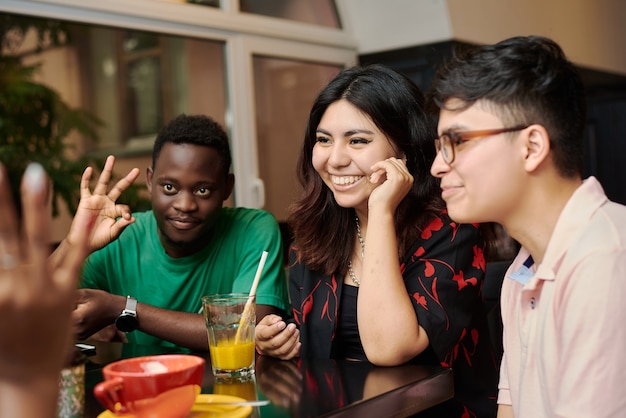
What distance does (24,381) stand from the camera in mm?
762

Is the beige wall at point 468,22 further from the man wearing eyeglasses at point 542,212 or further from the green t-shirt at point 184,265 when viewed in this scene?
the man wearing eyeglasses at point 542,212

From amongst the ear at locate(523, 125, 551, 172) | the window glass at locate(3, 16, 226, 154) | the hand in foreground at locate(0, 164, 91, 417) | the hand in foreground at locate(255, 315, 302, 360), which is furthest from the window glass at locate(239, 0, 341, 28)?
the hand in foreground at locate(0, 164, 91, 417)

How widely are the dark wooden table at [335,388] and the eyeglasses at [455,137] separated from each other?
1.31 ft

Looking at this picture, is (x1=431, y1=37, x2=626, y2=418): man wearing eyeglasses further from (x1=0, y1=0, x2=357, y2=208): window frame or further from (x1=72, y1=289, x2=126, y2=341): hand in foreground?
(x1=0, y1=0, x2=357, y2=208): window frame

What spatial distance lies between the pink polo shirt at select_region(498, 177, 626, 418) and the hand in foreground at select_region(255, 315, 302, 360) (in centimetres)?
50

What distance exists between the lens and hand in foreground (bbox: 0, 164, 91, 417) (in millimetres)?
738

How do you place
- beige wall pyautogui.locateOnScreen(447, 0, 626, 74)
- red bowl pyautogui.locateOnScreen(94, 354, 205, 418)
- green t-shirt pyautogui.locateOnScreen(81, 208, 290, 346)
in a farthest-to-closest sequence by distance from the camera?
beige wall pyautogui.locateOnScreen(447, 0, 626, 74) → green t-shirt pyautogui.locateOnScreen(81, 208, 290, 346) → red bowl pyautogui.locateOnScreen(94, 354, 205, 418)

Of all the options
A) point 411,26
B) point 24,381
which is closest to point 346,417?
point 24,381

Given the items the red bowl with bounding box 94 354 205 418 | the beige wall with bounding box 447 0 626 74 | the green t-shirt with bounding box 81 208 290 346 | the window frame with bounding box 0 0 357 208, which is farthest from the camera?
→ the beige wall with bounding box 447 0 626 74

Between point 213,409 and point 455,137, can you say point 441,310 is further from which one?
point 213,409

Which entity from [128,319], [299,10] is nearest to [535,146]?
[128,319]

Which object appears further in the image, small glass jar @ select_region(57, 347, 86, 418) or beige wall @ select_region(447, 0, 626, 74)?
beige wall @ select_region(447, 0, 626, 74)

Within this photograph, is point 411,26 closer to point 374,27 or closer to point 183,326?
point 374,27

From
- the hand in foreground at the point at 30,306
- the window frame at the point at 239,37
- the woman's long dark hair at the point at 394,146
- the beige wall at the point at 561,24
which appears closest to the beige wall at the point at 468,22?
the beige wall at the point at 561,24
